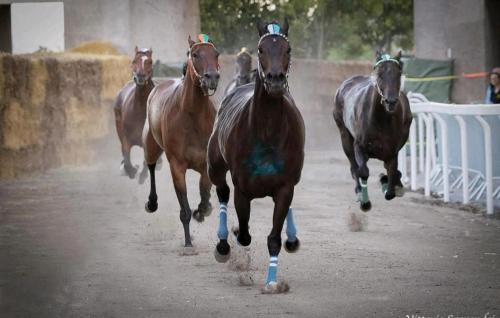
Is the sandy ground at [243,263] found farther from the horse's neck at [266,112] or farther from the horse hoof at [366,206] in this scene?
the horse's neck at [266,112]

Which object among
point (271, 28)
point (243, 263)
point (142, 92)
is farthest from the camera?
point (142, 92)

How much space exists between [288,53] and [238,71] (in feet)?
40.7

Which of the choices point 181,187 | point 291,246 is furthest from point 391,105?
point 291,246

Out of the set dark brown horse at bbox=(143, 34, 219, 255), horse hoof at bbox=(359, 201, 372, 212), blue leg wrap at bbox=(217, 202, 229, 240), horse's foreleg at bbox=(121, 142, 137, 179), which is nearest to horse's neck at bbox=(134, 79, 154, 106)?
horse's foreleg at bbox=(121, 142, 137, 179)

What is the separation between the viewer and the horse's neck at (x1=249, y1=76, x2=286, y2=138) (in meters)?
8.32

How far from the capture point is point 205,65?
10750mm

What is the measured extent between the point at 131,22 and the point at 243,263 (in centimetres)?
2172

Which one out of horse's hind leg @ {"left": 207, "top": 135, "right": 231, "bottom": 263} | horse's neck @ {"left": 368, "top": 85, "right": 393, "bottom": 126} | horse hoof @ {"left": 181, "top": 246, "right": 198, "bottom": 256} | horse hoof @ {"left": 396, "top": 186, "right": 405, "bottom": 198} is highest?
horse's neck @ {"left": 368, "top": 85, "right": 393, "bottom": 126}

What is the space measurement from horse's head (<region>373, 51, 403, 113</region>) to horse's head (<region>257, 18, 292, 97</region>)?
3.94m

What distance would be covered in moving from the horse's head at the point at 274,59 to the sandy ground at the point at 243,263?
1637mm

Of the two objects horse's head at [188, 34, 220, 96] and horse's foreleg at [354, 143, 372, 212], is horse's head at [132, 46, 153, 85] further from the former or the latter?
horse's head at [188, 34, 220, 96]

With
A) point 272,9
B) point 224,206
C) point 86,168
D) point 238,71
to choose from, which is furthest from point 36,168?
point 272,9

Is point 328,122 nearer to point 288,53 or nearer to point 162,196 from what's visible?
point 162,196

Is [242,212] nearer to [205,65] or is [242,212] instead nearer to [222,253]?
[222,253]
